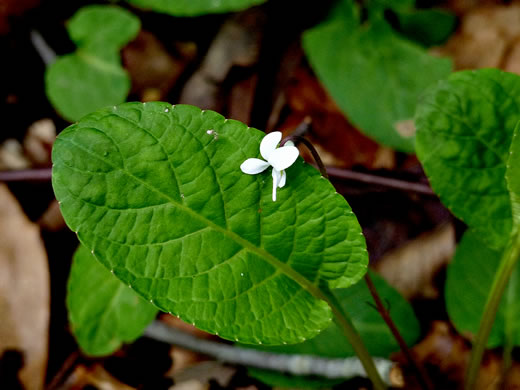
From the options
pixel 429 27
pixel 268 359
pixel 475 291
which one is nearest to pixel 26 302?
pixel 268 359

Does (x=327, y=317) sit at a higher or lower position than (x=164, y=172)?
lower

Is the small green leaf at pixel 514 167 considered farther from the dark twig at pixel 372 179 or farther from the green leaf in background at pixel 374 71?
the green leaf in background at pixel 374 71

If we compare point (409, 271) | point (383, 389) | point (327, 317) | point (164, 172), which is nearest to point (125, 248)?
point (164, 172)

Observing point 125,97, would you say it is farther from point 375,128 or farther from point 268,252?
point 268,252

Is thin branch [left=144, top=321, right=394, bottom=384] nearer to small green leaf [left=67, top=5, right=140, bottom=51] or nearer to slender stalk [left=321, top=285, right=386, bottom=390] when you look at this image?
slender stalk [left=321, top=285, right=386, bottom=390]

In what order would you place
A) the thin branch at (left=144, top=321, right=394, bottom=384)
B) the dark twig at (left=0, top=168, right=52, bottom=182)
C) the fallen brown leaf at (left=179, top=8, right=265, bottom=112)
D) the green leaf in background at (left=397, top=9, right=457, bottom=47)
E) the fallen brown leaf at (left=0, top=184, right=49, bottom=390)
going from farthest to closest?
the green leaf in background at (left=397, top=9, right=457, bottom=47) < the fallen brown leaf at (left=179, top=8, right=265, bottom=112) < the dark twig at (left=0, top=168, right=52, bottom=182) < the fallen brown leaf at (left=0, top=184, right=49, bottom=390) < the thin branch at (left=144, top=321, right=394, bottom=384)

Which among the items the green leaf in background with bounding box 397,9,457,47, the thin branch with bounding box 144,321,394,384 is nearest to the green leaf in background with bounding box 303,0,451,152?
the green leaf in background with bounding box 397,9,457,47
